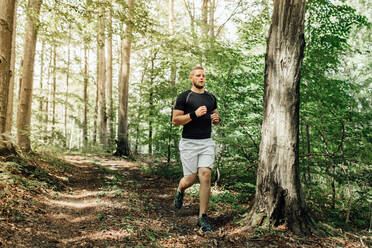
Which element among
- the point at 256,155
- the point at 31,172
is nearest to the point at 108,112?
the point at 31,172

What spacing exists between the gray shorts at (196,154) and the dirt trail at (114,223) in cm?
94

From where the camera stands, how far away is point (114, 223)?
11.9 feet

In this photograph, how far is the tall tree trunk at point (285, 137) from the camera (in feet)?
11.3

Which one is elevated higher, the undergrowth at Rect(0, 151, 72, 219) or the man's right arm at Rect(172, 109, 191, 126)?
the man's right arm at Rect(172, 109, 191, 126)

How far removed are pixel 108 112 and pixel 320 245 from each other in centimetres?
1441

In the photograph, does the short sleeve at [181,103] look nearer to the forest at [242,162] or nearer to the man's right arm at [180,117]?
the man's right arm at [180,117]

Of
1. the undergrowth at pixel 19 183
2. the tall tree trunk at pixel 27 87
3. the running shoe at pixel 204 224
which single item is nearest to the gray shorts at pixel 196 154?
the running shoe at pixel 204 224

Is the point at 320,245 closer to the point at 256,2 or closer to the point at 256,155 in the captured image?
the point at 256,155

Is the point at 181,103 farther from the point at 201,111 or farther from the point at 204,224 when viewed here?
the point at 204,224

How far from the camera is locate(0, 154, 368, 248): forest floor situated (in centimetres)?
304

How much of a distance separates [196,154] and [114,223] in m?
1.60

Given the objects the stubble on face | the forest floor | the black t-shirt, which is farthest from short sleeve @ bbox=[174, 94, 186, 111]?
the forest floor

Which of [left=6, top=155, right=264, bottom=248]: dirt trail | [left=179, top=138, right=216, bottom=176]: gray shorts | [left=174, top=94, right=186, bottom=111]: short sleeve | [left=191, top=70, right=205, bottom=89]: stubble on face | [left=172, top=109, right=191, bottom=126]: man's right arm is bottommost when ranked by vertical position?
[left=6, top=155, right=264, bottom=248]: dirt trail

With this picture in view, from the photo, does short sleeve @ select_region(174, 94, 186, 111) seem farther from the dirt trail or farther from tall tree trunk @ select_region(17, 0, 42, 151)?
tall tree trunk @ select_region(17, 0, 42, 151)
